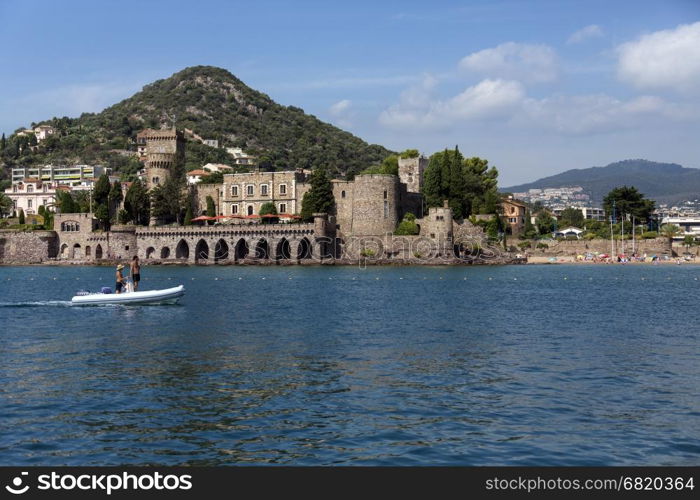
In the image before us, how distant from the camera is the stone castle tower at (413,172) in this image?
101812 mm

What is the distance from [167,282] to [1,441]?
1771 inches

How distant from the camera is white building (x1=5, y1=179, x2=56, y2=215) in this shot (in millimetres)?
119312

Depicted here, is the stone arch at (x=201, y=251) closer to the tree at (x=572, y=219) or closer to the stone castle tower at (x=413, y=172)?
the stone castle tower at (x=413, y=172)

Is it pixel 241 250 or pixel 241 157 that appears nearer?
pixel 241 250

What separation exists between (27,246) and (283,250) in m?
31.8

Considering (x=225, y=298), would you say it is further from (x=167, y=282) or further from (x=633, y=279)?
(x=633, y=279)

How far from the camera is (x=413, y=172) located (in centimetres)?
10231

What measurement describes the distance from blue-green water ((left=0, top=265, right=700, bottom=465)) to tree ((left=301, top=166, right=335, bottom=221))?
49249 millimetres

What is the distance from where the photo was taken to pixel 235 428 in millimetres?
15367

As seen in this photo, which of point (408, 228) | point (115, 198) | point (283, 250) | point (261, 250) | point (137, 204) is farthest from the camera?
point (115, 198)

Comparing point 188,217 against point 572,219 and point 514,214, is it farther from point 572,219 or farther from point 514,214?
point 572,219

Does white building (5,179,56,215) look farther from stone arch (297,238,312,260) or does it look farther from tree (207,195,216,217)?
stone arch (297,238,312,260)

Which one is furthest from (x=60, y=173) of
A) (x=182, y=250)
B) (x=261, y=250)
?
(x=261, y=250)
